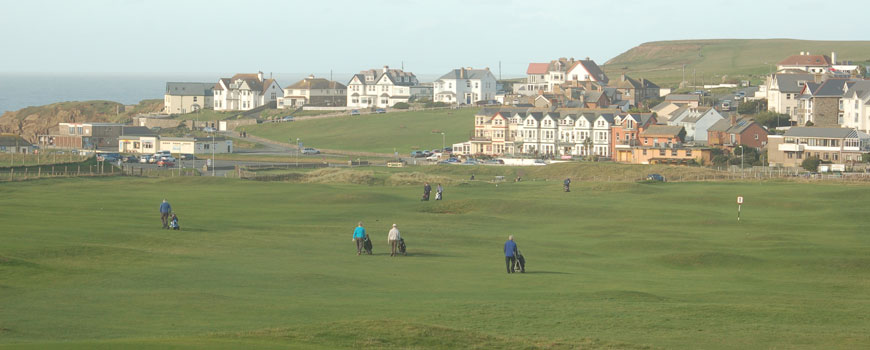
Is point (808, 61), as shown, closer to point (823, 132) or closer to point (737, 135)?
point (737, 135)

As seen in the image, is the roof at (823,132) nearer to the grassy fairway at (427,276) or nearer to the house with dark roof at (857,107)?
the house with dark roof at (857,107)

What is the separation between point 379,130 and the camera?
547 ft

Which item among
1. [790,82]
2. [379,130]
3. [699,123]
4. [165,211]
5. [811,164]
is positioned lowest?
[165,211]

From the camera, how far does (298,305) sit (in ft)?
92.3

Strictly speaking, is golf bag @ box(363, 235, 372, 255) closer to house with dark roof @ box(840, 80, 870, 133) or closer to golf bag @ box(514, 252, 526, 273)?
golf bag @ box(514, 252, 526, 273)

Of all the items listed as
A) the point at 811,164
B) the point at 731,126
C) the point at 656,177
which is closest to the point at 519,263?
the point at 656,177

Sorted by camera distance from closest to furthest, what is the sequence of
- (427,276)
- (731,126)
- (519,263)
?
(427,276) → (519,263) → (731,126)

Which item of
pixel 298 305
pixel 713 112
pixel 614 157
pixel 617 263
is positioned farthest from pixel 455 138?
pixel 298 305

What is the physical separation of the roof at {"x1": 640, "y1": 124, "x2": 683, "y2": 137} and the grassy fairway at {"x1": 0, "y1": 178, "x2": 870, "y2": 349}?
61.9 metres

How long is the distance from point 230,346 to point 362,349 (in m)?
3.10

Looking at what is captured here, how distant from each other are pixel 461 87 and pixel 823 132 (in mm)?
89983

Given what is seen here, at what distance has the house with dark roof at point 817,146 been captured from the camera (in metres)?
115


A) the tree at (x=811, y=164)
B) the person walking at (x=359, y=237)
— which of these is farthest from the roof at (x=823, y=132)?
the person walking at (x=359, y=237)

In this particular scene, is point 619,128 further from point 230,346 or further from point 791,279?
point 230,346
